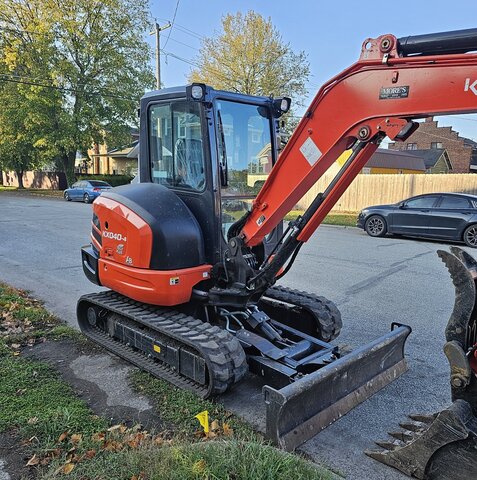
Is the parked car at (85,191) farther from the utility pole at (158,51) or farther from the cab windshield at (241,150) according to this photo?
the cab windshield at (241,150)

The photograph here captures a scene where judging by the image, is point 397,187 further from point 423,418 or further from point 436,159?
point 436,159

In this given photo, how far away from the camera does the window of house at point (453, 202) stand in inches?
505

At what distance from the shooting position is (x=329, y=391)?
11.1 feet

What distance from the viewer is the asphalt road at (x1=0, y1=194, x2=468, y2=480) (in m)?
3.46

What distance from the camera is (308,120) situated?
11.3ft

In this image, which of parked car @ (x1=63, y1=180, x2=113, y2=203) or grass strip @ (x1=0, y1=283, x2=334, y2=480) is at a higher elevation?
parked car @ (x1=63, y1=180, x2=113, y2=203)

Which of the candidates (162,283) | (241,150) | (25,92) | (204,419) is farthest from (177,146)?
(25,92)

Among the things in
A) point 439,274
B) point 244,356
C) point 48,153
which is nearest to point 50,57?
point 48,153

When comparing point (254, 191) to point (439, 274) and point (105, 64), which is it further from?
point (105, 64)

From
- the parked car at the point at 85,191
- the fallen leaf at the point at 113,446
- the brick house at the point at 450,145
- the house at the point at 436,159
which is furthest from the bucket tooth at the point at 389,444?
the brick house at the point at 450,145

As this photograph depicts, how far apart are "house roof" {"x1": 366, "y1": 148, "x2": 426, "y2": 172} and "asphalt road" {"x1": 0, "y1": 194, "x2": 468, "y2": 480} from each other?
24.3 m

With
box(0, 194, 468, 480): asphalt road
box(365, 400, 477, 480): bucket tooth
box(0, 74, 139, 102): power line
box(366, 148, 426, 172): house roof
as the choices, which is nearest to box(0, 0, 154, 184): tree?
box(0, 74, 139, 102): power line

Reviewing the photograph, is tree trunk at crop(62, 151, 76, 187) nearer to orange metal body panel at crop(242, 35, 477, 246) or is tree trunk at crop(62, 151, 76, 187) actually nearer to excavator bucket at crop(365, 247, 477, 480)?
orange metal body panel at crop(242, 35, 477, 246)

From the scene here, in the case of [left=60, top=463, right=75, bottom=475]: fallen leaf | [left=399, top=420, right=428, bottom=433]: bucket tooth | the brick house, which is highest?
the brick house
